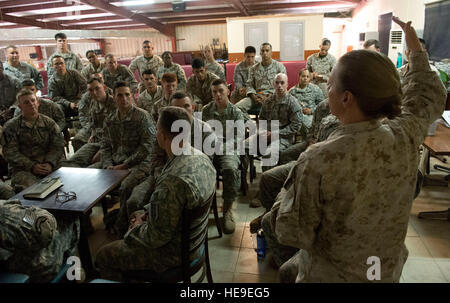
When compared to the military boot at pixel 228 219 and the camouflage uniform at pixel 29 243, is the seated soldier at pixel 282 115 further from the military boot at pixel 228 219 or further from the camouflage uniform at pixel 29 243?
the camouflage uniform at pixel 29 243

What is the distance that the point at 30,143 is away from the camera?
3.19 m

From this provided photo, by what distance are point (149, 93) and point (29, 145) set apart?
1.88 meters

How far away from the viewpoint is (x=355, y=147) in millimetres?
892

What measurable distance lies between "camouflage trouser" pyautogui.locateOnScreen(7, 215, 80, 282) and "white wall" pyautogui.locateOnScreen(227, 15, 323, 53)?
7242 millimetres

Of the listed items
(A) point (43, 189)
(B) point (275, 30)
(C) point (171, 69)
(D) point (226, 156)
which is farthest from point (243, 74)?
(A) point (43, 189)

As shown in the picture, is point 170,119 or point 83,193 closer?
point 170,119

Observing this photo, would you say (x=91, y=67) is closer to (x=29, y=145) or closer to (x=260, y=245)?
(x=29, y=145)

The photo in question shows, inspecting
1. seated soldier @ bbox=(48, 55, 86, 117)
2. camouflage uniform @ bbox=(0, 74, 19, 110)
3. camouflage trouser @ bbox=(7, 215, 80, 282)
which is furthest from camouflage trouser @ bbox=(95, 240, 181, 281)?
camouflage uniform @ bbox=(0, 74, 19, 110)

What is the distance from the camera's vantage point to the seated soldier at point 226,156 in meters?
2.98

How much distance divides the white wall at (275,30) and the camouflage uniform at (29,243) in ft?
24.5

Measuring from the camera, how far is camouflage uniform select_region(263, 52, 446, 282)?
90 centimetres

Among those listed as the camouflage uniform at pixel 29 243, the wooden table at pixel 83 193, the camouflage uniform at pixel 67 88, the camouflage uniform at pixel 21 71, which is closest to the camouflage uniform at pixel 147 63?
the camouflage uniform at pixel 67 88

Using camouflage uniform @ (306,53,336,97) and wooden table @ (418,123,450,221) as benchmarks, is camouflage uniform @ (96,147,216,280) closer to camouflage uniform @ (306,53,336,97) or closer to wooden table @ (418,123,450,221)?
wooden table @ (418,123,450,221)
